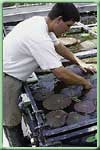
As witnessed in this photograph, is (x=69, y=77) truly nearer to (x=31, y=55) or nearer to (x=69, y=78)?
(x=69, y=78)

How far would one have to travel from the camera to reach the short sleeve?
167 cm

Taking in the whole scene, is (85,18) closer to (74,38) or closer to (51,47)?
(74,38)

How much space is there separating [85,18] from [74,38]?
46 centimetres

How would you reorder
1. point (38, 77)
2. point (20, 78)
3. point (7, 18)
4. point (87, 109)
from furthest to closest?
point (7, 18) < point (38, 77) < point (20, 78) < point (87, 109)

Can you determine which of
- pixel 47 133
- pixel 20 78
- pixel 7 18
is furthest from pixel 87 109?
pixel 7 18

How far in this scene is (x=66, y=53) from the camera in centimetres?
209

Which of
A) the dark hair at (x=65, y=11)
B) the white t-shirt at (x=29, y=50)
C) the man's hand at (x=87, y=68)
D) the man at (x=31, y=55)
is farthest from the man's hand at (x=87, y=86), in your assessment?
the dark hair at (x=65, y=11)

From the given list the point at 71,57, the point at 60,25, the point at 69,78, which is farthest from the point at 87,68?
the point at 60,25

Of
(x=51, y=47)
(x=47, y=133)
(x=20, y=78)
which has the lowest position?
(x=47, y=133)

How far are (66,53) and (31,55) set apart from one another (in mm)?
375

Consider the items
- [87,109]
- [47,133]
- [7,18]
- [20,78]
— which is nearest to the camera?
[47,133]

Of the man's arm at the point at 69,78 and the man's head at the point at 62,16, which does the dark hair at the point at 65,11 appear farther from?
the man's arm at the point at 69,78

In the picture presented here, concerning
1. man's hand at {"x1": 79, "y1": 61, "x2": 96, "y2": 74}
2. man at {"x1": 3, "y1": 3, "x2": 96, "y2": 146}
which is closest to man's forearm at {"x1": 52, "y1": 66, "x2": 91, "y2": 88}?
man at {"x1": 3, "y1": 3, "x2": 96, "y2": 146}

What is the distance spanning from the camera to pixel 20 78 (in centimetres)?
192
